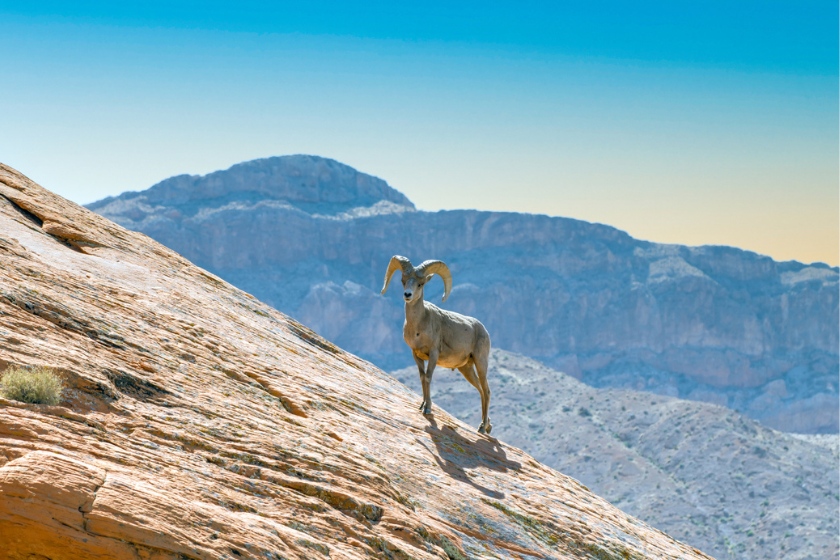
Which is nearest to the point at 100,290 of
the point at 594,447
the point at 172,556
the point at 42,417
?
the point at 42,417

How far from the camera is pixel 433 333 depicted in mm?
15148

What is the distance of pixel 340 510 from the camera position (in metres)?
9.35

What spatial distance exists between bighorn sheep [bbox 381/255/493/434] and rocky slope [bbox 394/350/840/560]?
237ft

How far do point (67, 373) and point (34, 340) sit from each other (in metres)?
0.97

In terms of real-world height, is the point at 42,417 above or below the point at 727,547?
above

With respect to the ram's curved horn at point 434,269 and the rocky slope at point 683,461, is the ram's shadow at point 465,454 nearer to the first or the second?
the ram's curved horn at point 434,269

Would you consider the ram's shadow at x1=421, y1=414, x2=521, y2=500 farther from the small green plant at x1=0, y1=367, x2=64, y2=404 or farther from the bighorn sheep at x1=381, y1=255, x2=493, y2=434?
the small green plant at x1=0, y1=367, x2=64, y2=404

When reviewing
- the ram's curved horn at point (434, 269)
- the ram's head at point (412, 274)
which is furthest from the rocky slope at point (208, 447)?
the ram's curved horn at point (434, 269)

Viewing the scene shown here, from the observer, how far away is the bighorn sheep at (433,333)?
48.1ft

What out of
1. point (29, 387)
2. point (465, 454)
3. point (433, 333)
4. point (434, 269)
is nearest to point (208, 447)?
point (29, 387)

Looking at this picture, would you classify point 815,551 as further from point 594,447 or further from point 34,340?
point 34,340

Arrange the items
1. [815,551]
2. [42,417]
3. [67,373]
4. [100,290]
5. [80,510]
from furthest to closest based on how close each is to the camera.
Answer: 1. [815,551]
2. [100,290]
3. [67,373]
4. [42,417]
5. [80,510]

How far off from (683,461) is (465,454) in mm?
88536

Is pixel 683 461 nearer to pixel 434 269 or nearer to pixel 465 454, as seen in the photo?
pixel 465 454
